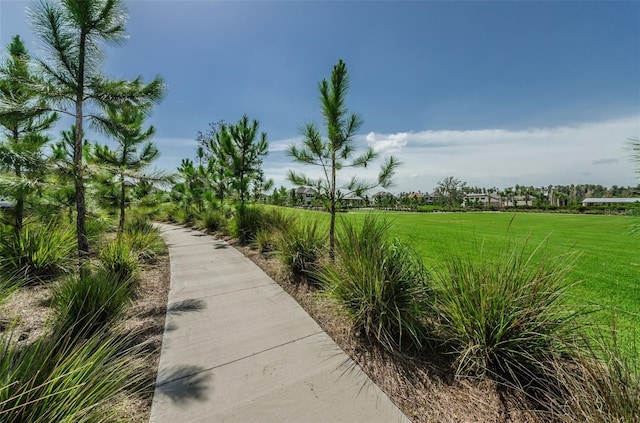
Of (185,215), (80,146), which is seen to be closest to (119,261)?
(80,146)

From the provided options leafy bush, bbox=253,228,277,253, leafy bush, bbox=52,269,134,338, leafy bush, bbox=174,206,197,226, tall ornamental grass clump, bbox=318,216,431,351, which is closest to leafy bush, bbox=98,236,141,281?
leafy bush, bbox=52,269,134,338

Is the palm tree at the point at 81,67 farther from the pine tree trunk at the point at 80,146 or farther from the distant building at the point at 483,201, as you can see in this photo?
the distant building at the point at 483,201

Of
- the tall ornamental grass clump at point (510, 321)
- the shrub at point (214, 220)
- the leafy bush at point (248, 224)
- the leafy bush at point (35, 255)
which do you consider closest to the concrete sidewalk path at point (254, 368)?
the tall ornamental grass clump at point (510, 321)

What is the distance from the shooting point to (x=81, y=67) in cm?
356

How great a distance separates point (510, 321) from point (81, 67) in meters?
6.32

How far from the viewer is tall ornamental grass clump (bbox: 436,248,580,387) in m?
2.08

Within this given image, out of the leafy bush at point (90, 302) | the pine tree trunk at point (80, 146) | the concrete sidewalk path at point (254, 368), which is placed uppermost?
the pine tree trunk at point (80, 146)

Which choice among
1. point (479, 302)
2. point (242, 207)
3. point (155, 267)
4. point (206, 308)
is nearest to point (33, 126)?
point (155, 267)

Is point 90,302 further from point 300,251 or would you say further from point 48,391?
point 300,251

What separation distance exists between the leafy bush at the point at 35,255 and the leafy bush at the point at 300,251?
12.9 feet

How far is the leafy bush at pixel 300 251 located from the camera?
4746 millimetres

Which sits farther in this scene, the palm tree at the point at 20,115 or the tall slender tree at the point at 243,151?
the tall slender tree at the point at 243,151

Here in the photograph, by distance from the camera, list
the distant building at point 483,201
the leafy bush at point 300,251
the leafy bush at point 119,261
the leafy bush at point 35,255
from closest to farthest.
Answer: the leafy bush at point 35,255 → the leafy bush at point 119,261 → the leafy bush at point 300,251 → the distant building at point 483,201

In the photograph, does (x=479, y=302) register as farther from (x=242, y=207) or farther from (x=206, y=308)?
(x=242, y=207)
